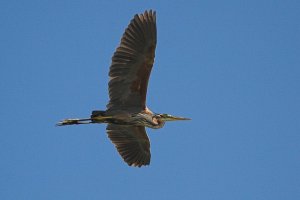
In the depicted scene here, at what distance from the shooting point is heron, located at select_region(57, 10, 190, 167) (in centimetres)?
1336

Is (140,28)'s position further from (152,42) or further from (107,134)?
(107,134)

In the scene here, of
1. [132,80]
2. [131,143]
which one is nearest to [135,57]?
[132,80]

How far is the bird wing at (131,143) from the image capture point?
48.5 feet

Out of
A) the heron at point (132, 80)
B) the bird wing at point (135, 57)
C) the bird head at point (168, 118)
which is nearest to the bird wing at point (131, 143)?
the heron at point (132, 80)

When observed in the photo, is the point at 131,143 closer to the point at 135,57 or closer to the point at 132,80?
the point at 132,80

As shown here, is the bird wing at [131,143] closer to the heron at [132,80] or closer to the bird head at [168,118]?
the heron at [132,80]

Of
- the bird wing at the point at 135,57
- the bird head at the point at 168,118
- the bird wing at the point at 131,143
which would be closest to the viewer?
the bird wing at the point at 135,57

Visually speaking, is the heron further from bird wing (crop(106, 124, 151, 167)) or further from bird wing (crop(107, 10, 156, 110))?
bird wing (crop(106, 124, 151, 167))

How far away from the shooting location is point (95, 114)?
44.5 feet

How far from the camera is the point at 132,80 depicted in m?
13.6

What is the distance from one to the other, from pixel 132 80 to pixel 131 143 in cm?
199

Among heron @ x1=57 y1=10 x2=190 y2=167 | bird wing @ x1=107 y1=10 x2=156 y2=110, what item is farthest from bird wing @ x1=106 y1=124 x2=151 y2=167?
bird wing @ x1=107 y1=10 x2=156 y2=110

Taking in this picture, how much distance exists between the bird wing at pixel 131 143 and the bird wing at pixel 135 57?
4.45ft

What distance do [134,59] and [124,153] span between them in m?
2.63
